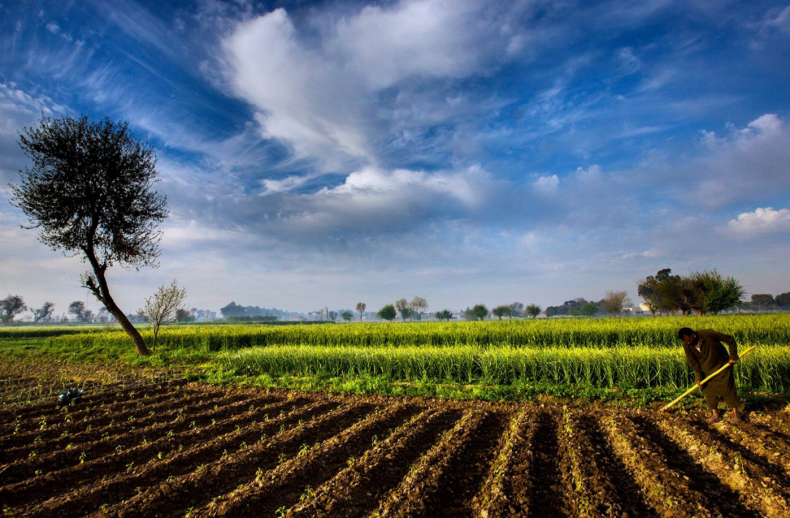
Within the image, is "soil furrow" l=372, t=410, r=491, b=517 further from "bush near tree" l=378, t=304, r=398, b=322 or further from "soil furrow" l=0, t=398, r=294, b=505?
"bush near tree" l=378, t=304, r=398, b=322

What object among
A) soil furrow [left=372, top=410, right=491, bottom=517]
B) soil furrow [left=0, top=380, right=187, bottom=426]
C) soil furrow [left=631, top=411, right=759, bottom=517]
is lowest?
soil furrow [left=631, top=411, right=759, bottom=517]

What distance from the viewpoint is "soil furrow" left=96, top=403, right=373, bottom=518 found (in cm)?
414

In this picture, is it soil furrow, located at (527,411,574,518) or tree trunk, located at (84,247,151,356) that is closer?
soil furrow, located at (527,411,574,518)

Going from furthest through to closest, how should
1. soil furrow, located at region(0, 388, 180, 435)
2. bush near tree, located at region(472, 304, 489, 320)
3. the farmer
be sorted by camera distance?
bush near tree, located at region(472, 304, 489, 320), soil furrow, located at region(0, 388, 180, 435), the farmer

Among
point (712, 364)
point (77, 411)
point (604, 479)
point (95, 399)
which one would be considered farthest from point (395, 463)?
point (95, 399)

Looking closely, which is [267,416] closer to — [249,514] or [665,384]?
[249,514]

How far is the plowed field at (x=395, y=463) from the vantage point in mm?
4102

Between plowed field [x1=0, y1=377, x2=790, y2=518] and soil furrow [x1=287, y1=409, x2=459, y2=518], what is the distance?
2cm

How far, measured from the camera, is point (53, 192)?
17.0 m

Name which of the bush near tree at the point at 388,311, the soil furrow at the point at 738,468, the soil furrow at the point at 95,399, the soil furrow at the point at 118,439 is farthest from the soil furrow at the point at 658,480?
the bush near tree at the point at 388,311

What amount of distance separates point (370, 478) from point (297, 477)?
971 millimetres

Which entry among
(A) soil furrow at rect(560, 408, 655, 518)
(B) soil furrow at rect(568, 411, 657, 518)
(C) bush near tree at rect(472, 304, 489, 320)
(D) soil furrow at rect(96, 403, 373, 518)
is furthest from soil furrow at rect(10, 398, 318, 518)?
(C) bush near tree at rect(472, 304, 489, 320)

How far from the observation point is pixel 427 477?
4.59 meters

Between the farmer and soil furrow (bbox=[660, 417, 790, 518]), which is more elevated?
the farmer
